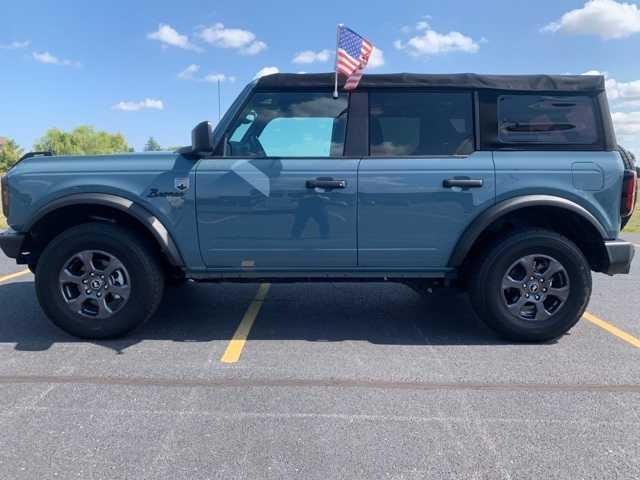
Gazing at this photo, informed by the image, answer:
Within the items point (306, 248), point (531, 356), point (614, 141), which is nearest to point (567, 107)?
point (614, 141)

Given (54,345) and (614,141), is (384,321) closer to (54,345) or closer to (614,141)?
(614,141)

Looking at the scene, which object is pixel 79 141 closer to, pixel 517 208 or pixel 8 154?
pixel 8 154

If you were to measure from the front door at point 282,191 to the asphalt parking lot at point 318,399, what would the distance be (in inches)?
28.3

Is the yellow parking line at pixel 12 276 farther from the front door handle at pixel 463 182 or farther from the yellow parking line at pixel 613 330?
the yellow parking line at pixel 613 330

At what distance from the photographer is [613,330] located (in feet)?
13.8

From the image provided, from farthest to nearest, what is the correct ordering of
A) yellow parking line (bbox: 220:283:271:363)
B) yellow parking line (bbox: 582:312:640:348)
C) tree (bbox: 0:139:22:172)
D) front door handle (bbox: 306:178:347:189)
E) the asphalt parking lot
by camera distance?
tree (bbox: 0:139:22:172) < yellow parking line (bbox: 582:312:640:348) < front door handle (bbox: 306:178:347:189) < yellow parking line (bbox: 220:283:271:363) < the asphalt parking lot

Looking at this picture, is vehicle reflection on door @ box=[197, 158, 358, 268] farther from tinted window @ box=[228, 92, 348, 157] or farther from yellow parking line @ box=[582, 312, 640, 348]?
yellow parking line @ box=[582, 312, 640, 348]

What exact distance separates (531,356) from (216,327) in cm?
256

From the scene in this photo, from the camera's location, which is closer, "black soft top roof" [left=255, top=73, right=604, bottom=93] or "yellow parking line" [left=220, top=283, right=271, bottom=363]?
"yellow parking line" [left=220, top=283, right=271, bottom=363]

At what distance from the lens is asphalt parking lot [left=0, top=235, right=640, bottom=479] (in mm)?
2314

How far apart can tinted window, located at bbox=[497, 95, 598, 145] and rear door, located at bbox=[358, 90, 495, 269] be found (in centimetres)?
27

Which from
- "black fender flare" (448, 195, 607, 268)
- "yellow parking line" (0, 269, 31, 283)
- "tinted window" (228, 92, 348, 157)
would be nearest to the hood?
"tinted window" (228, 92, 348, 157)

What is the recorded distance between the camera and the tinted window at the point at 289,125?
3867 mm

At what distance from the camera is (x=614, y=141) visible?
12.4 feet
